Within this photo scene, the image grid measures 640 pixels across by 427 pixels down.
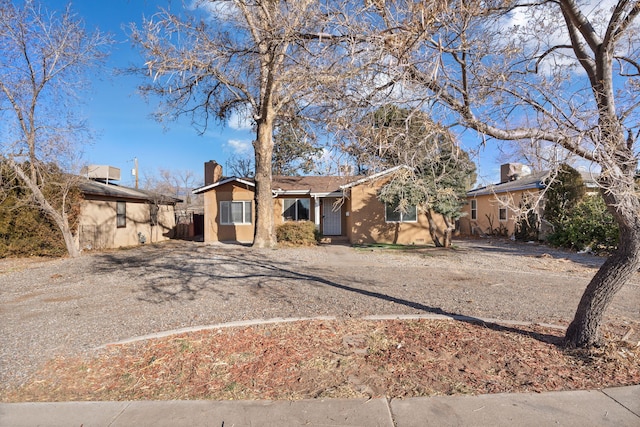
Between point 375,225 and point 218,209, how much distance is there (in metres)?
8.04

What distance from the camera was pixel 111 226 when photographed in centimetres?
1620

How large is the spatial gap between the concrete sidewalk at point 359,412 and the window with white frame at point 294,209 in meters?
15.6

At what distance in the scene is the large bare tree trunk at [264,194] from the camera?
13.8 meters

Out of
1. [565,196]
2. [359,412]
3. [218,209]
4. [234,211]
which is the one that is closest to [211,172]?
[218,209]

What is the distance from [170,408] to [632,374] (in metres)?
4.21

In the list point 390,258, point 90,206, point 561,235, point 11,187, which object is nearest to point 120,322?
point 390,258

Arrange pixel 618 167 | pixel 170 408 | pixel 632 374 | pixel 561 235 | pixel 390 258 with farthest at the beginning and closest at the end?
pixel 561 235, pixel 390 258, pixel 618 167, pixel 632 374, pixel 170 408

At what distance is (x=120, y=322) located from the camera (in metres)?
5.07

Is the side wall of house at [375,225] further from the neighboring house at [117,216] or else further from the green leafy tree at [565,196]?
the neighboring house at [117,216]

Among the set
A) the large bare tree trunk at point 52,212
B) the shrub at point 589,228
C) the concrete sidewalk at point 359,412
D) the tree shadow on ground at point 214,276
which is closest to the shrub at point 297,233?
the tree shadow on ground at point 214,276

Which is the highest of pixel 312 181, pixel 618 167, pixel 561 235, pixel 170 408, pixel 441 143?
pixel 312 181

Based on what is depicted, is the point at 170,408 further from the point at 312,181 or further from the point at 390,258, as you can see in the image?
the point at 312,181

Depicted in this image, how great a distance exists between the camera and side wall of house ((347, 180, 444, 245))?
53.7 ft

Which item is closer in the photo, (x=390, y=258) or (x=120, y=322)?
(x=120, y=322)
